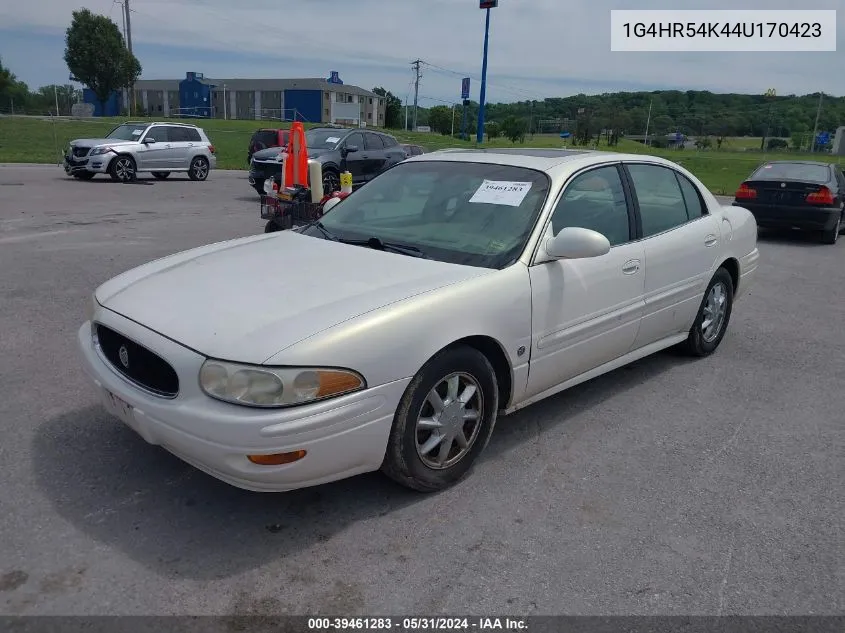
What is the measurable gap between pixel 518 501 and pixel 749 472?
1289 millimetres

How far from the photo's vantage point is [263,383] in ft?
8.87

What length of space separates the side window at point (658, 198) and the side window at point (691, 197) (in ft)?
0.16

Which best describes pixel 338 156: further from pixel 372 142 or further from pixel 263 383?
pixel 263 383

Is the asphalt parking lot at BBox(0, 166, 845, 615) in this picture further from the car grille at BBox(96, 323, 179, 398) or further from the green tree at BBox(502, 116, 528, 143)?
the green tree at BBox(502, 116, 528, 143)

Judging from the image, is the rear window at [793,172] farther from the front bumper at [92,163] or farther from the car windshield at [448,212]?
the front bumper at [92,163]

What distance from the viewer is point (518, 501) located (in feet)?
10.8

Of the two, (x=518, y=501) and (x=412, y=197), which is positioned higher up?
(x=412, y=197)

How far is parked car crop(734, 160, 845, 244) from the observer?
11.8 m

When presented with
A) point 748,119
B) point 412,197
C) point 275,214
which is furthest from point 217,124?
point 412,197

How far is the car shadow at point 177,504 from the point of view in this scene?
9.32 ft

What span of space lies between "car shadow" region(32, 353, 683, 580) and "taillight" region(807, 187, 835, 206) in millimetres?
10201

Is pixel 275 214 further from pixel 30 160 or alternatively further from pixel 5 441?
pixel 30 160

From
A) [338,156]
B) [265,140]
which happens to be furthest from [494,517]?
[265,140]

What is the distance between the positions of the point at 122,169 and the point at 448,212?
1688 centimetres
